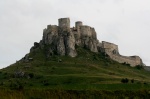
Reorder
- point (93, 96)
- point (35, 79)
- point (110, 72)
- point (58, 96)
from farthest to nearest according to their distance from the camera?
point (110, 72) < point (35, 79) < point (93, 96) < point (58, 96)

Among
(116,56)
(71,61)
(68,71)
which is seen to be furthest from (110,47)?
(68,71)

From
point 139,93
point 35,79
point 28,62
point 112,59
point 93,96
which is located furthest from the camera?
point 112,59

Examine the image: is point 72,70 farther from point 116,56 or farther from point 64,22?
point 116,56

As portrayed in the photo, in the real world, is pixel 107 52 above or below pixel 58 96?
above

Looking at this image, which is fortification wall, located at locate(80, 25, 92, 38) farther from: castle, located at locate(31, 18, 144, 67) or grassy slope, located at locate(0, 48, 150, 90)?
grassy slope, located at locate(0, 48, 150, 90)

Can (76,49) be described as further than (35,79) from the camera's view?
Yes

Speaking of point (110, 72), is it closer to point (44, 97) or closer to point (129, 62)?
point (129, 62)

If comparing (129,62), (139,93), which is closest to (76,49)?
(129,62)

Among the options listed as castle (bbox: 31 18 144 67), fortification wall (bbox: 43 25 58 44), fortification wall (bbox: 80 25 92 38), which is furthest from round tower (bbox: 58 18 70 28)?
fortification wall (bbox: 80 25 92 38)

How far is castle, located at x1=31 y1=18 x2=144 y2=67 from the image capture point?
501ft

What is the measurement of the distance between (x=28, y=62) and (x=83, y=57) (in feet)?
65.5

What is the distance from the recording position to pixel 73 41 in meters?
156

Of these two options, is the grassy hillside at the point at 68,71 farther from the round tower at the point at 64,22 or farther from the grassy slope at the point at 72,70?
the round tower at the point at 64,22

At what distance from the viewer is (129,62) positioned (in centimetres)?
17425
